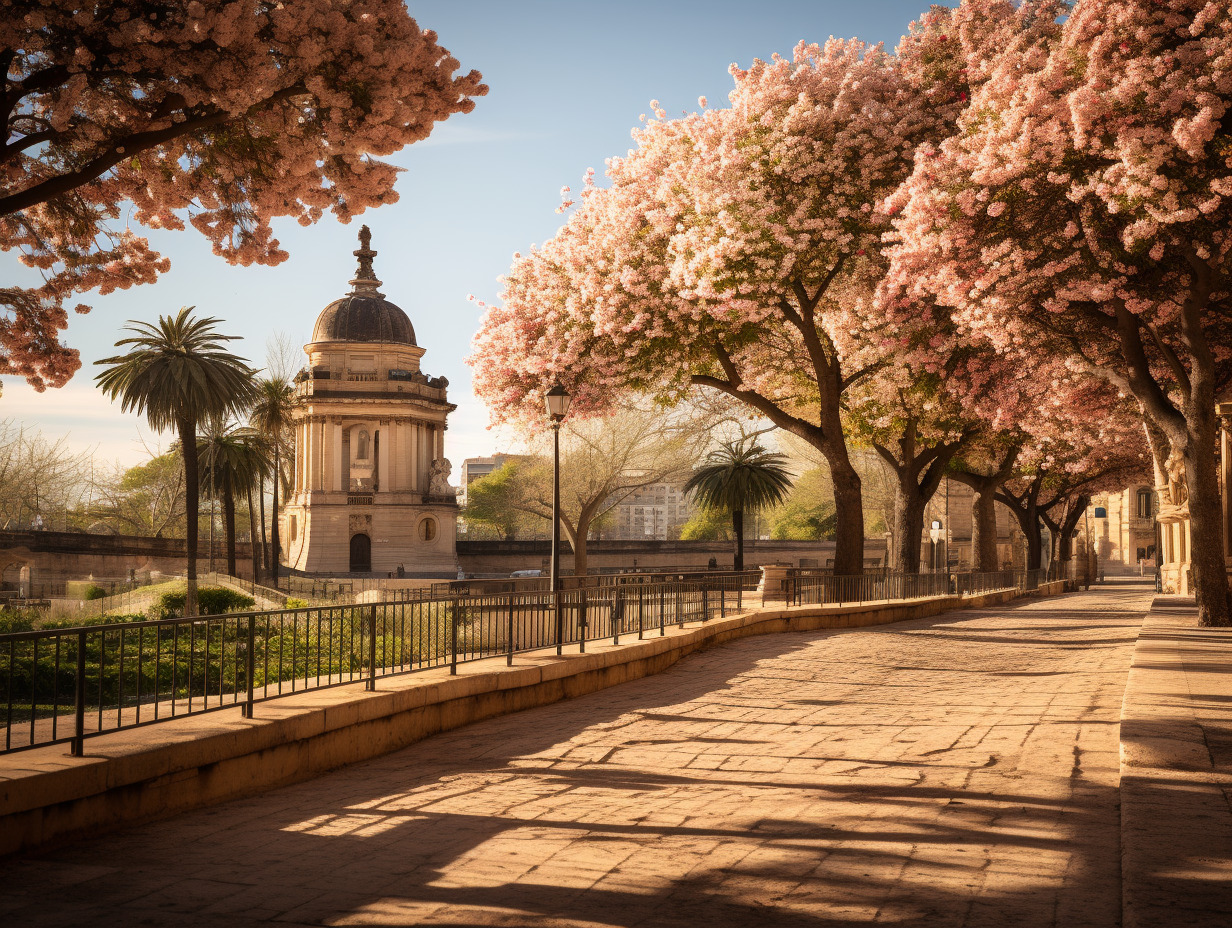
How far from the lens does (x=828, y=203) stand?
72.5 ft

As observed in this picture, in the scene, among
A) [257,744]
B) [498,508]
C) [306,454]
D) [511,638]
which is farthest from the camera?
[498,508]

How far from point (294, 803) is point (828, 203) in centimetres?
1752

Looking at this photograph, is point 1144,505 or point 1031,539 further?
point 1144,505

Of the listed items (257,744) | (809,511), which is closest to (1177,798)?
(257,744)

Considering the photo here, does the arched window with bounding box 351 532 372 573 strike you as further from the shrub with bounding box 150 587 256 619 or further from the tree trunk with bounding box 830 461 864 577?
the tree trunk with bounding box 830 461 864 577

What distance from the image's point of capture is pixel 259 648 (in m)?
10.8

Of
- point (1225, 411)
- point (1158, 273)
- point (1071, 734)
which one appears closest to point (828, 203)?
point (1158, 273)

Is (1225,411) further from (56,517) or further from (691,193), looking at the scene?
(56,517)

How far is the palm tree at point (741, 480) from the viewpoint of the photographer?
5572cm

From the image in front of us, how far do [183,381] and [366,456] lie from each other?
111 ft

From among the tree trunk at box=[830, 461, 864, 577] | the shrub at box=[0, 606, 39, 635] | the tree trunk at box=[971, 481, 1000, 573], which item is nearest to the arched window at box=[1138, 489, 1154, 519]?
the tree trunk at box=[971, 481, 1000, 573]

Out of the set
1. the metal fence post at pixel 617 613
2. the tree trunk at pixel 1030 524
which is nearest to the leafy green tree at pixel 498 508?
the tree trunk at pixel 1030 524

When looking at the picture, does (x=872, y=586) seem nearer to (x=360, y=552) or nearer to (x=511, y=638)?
(x=511, y=638)

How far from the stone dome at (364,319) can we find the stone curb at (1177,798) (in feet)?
242
